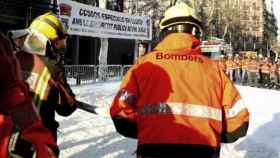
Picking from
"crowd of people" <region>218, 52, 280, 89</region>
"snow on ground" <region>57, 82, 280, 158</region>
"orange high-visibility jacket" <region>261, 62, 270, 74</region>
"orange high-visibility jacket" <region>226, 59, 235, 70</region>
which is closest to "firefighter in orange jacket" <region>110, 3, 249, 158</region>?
"snow on ground" <region>57, 82, 280, 158</region>

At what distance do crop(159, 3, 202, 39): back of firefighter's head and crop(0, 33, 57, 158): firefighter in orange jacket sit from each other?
1384 millimetres

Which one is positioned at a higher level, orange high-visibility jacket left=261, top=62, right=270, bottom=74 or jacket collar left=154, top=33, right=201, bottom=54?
jacket collar left=154, top=33, right=201, bottom=54

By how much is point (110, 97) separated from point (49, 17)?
1147cm

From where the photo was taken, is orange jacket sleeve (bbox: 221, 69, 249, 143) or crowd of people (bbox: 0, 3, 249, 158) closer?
crowd of people (bbox: 0, 3, 249, 158)

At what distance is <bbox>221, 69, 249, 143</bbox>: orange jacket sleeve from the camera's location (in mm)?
3279

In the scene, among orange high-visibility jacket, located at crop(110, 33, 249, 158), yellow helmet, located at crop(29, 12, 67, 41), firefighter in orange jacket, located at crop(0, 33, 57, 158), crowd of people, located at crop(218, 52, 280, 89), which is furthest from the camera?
crowd of people, located at crop(218, 52, 280, 89)

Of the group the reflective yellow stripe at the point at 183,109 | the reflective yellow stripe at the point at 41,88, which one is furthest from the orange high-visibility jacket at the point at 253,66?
the reflective yellow stripe at the point at 183,109

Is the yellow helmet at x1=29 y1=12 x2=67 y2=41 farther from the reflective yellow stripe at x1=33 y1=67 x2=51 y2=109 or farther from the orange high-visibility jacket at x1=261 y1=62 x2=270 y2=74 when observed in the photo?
the orange high-visibility jacket at x1=261 y1=62 x2=270 y2=74

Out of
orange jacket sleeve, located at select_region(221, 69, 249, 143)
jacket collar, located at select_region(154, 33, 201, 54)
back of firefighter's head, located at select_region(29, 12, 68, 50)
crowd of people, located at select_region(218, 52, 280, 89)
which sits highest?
back of firefighter's head, located at select_region(29, 12, 68, 50)

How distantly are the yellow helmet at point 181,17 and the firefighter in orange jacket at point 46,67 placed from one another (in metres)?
1.08

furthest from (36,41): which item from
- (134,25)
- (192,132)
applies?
(134,25)

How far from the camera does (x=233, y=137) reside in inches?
131

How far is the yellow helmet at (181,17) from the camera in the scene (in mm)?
3336

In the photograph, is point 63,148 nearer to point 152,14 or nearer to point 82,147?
point 82,147
